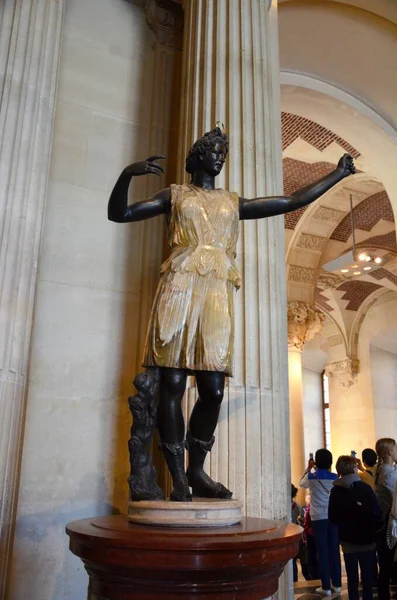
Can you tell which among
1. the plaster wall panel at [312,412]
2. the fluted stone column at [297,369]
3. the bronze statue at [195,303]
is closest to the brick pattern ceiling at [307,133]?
the fluted stone column at [297,369]

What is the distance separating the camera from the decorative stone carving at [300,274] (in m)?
12.9

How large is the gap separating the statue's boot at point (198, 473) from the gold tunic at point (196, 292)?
37cm

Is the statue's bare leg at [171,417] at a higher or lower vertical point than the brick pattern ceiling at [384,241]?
lower

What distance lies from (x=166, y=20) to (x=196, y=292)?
3.88 metres

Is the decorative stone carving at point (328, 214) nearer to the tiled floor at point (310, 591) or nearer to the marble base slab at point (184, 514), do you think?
the tiled floor at point (310, 591)

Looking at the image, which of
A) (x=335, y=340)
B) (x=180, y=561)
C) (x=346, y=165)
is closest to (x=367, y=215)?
(x=335, y=340)

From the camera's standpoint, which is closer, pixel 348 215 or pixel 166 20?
pixel 166 20

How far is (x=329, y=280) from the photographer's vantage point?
600 inches

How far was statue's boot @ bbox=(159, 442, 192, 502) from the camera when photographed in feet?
7.29

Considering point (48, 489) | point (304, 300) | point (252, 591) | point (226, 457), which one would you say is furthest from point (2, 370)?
point (304, 300)

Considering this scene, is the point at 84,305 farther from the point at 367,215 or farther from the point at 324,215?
the point at 367,215

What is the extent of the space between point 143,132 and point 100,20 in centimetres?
112

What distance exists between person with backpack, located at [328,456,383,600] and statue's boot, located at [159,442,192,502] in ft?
8.90

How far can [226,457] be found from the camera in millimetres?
3525
